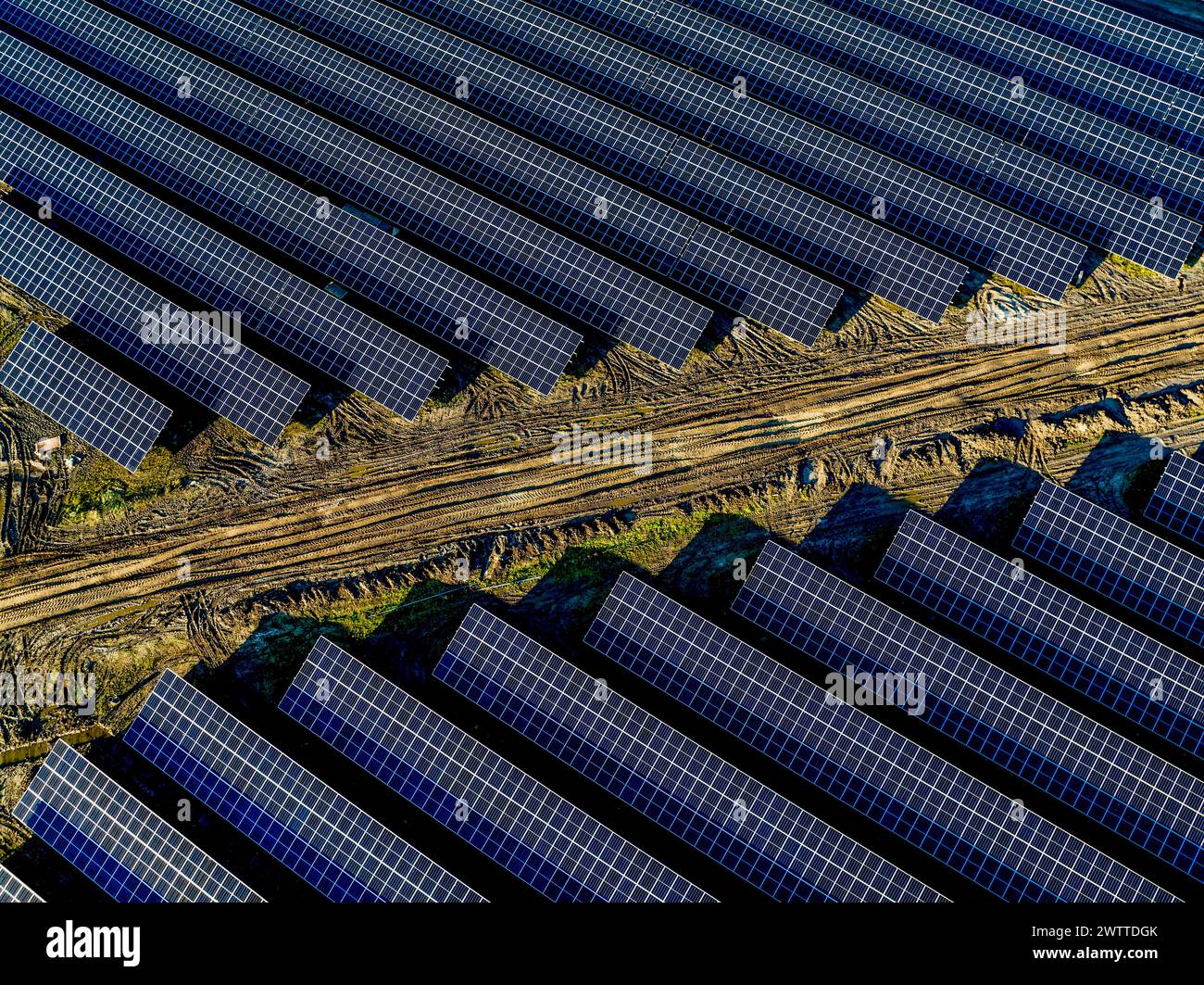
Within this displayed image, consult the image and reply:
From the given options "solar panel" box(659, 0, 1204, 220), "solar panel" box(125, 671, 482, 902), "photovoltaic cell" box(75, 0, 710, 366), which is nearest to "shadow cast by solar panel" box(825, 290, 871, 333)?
"photovoltaic cell" box(75, 0, 710, 366)

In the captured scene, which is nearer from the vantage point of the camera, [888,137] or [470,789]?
[470,789]

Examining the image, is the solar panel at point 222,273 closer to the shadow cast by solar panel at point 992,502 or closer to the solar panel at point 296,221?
the solar panel at point 296,221

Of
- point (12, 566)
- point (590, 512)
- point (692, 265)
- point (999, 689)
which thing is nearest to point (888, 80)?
point (692, 265)

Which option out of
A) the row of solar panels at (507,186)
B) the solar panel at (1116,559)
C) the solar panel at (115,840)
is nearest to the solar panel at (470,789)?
the solar panel at (115,840)

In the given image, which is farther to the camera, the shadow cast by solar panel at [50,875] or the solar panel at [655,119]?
the solar panel at [655,119]

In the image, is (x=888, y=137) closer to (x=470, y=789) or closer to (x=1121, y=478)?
(x=1121, y=478)

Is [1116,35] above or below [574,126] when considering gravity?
above

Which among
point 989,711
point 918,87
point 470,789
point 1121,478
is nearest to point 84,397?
point 470,789
